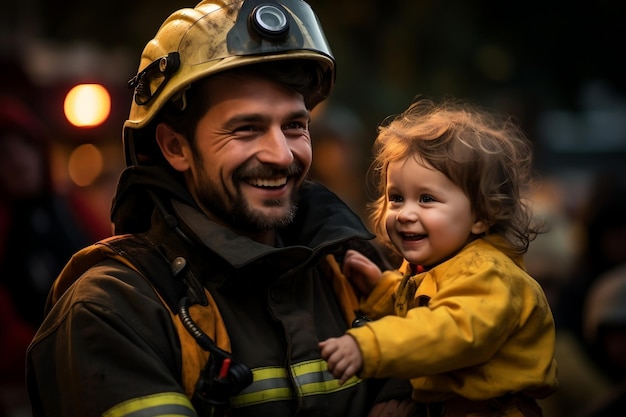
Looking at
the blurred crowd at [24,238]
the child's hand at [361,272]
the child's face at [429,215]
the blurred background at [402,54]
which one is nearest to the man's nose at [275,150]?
the child's face at [429,215]

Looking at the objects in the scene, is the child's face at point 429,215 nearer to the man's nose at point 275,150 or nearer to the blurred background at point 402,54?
the man's nose at point 275,150

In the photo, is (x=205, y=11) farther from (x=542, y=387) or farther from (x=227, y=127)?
(x=542, y=387)

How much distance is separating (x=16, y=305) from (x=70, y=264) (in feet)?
9.38

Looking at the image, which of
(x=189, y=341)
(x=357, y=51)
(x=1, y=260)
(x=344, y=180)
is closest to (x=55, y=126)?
(x=344, y=180)

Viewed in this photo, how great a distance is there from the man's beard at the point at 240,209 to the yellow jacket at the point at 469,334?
482 mm

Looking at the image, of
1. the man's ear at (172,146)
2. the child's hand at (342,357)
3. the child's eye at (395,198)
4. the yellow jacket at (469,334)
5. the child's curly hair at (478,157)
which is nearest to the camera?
the child's hand at (342,357)

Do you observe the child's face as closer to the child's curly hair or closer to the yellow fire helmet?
the child's curly hair

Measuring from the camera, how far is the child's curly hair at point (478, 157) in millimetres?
3666

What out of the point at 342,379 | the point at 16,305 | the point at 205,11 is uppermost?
the point at 205,11

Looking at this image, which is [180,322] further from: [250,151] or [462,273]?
Answer: [462,273]

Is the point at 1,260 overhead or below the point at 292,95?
below

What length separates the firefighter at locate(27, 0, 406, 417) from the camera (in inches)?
134

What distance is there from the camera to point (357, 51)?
15.0 meters

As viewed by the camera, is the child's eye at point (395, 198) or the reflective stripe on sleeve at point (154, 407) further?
the child's eye at point (395, 198)
